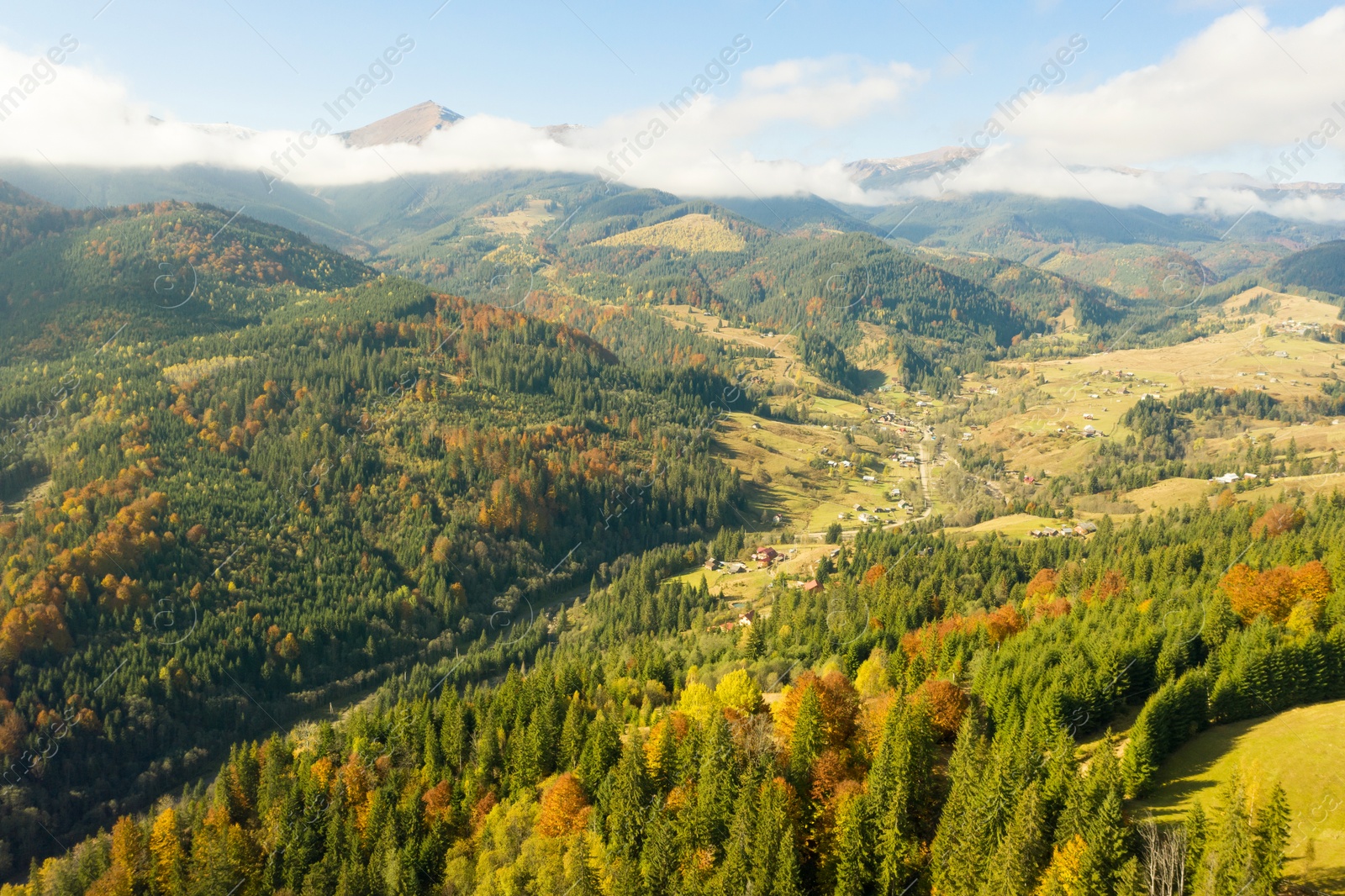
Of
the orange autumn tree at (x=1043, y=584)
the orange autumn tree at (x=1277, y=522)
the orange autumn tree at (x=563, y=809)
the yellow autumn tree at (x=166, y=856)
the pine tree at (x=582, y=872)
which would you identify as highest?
the orange autumn tree at (x=1277, y=522)

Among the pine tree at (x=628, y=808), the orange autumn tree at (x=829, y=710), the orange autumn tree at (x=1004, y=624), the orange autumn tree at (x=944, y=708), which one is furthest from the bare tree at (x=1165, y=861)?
the orange autumn tree at (x=1004, y=624)

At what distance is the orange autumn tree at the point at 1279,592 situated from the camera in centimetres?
7694

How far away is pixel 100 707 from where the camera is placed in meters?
126

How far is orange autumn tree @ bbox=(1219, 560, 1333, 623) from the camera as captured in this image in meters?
76.9

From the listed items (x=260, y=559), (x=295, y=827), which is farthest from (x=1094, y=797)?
(x=260, y=559)

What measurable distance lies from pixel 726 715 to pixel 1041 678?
28.0 m

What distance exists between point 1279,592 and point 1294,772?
3517 centimetres

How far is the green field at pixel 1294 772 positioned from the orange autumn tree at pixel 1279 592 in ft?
60.9

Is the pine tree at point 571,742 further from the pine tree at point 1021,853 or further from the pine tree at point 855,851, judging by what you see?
the pine tree at point 1021,853

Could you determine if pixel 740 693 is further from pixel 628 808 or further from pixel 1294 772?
pixel 1294 772

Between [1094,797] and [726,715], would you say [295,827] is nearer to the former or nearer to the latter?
[726,715]

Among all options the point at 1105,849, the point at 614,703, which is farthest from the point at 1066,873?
the point at 614,703

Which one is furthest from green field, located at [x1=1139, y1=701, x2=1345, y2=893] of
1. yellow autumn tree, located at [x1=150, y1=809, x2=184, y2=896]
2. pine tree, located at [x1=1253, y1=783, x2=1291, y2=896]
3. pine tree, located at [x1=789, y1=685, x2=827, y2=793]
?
yellow autumn tree, located at [x1=150, y1=809, x2=184, y2=896]

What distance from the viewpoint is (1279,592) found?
257 ft
